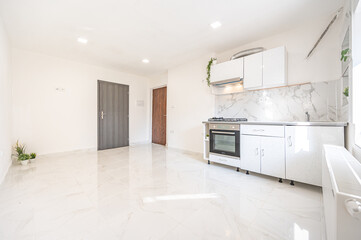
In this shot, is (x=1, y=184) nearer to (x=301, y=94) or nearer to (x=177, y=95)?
(x=177, y=95)

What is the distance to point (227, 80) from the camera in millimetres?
3242

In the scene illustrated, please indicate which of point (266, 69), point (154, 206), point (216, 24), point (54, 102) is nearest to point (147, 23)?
point (216, 24)

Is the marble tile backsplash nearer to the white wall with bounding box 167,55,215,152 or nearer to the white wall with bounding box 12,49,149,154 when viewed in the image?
the white wall with bounding box 167,55,215,152

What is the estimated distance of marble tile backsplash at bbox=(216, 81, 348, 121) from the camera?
7.59 feet

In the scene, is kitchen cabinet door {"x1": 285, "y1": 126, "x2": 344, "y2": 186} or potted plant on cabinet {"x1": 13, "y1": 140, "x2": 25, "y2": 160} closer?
kitchen cabinet door {"x1": 285, "y1": 126, "x2": 344, "y2": 186}

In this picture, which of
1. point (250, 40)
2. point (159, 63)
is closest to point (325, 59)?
point (250, 40)

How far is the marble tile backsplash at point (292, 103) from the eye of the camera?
2314 mm

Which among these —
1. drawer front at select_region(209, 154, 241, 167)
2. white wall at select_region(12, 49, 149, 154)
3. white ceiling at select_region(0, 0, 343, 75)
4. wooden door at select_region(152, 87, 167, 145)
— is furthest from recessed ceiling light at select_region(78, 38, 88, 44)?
drawer front at select_region(209, 154, 241, 167)

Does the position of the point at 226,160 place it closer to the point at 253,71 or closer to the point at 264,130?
the point at 264,130

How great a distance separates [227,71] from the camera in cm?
319

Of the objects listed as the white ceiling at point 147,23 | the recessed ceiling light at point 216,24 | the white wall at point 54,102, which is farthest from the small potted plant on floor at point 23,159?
the recessed ceiling light at point 216,24

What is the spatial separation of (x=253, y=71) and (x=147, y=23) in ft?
6.68

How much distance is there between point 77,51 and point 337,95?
5.05 m

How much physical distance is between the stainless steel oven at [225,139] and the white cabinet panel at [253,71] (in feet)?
2.76
